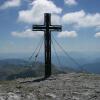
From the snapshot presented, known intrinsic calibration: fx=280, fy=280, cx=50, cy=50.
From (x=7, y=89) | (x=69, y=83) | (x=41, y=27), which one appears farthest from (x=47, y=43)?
(x=7, y=89)

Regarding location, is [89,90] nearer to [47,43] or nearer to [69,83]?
[69,83]

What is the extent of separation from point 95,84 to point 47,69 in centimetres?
909

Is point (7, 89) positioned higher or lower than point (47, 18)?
lower

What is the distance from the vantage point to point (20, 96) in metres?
18.6

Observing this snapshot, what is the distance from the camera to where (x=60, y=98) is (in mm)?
18594

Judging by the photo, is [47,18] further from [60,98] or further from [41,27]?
[60,98]

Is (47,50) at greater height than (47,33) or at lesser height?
lesser

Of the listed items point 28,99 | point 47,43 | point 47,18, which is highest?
point 47,18

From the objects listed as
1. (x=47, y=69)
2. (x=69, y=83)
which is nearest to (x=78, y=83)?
(x=69, y=83)

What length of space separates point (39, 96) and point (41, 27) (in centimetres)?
1414

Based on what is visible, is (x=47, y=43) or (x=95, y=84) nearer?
(x=95, y=84)

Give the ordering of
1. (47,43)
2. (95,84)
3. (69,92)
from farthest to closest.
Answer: (47,43) < (95,84) < (69,92)

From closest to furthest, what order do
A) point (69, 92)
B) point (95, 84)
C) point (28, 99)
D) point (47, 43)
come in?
point (28, 99) → point (69, 92) → point (95, 84) → point (47, 43)

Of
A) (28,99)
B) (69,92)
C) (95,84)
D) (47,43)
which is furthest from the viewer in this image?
(47,43)
